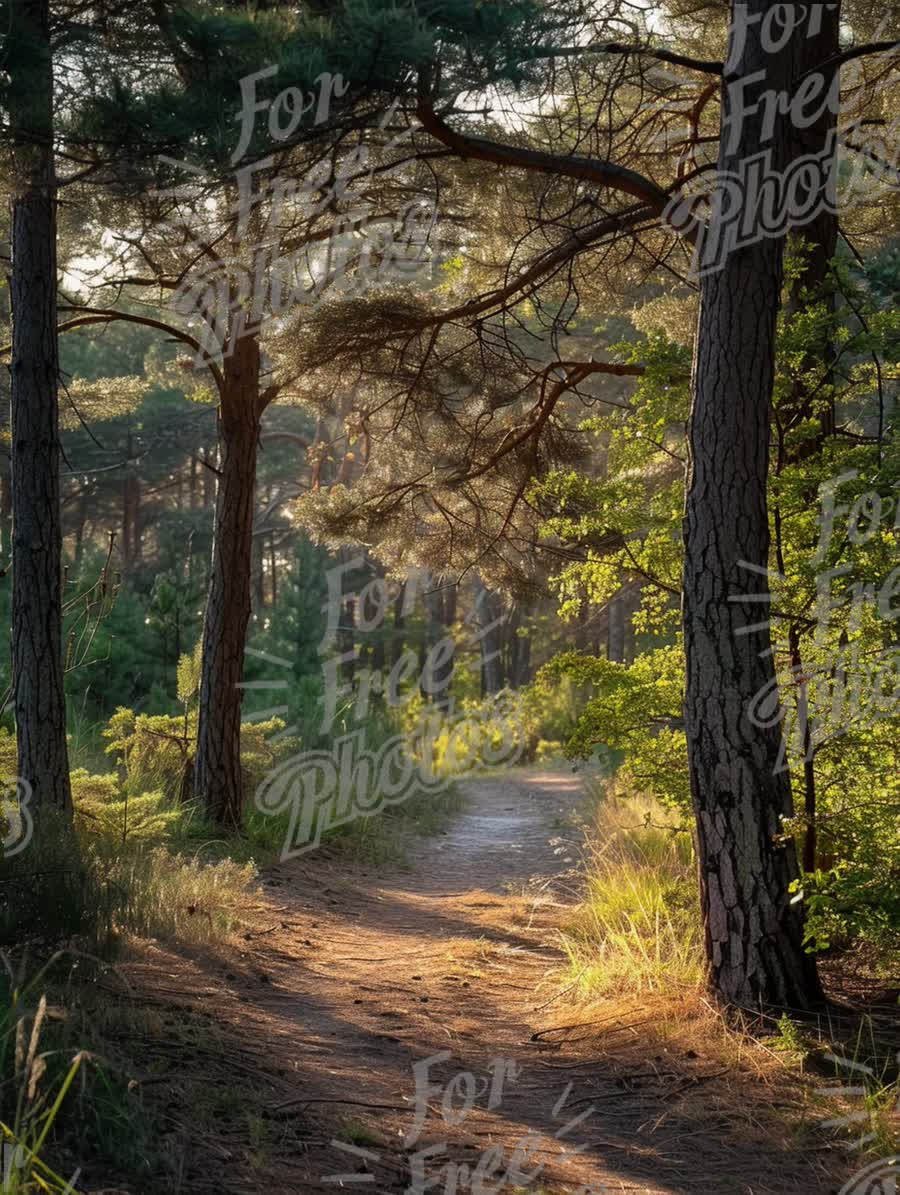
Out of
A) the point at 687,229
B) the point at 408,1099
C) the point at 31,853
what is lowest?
the point at 408,1099

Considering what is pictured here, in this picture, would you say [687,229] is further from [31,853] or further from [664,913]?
[31,853]

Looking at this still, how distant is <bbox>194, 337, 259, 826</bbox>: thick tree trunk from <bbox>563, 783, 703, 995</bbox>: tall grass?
3120 millimetres

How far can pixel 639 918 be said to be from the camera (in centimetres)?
630

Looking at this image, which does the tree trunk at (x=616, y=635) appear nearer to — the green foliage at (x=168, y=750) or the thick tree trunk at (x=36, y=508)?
the green foliage at (x=168, y=750)

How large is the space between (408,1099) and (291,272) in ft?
16.5

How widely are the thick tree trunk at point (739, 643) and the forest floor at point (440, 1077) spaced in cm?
41

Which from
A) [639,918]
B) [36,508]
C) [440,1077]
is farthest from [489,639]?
[440,1077]

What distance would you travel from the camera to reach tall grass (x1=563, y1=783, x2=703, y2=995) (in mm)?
5492

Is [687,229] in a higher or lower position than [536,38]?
lower

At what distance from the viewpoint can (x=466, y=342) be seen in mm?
7789

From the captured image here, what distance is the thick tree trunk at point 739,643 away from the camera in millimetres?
4926

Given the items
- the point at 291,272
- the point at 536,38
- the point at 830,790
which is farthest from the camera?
the point at 291,272

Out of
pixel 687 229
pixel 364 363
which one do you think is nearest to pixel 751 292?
pixel 687 229

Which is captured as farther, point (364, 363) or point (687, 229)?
point (364, 363)
